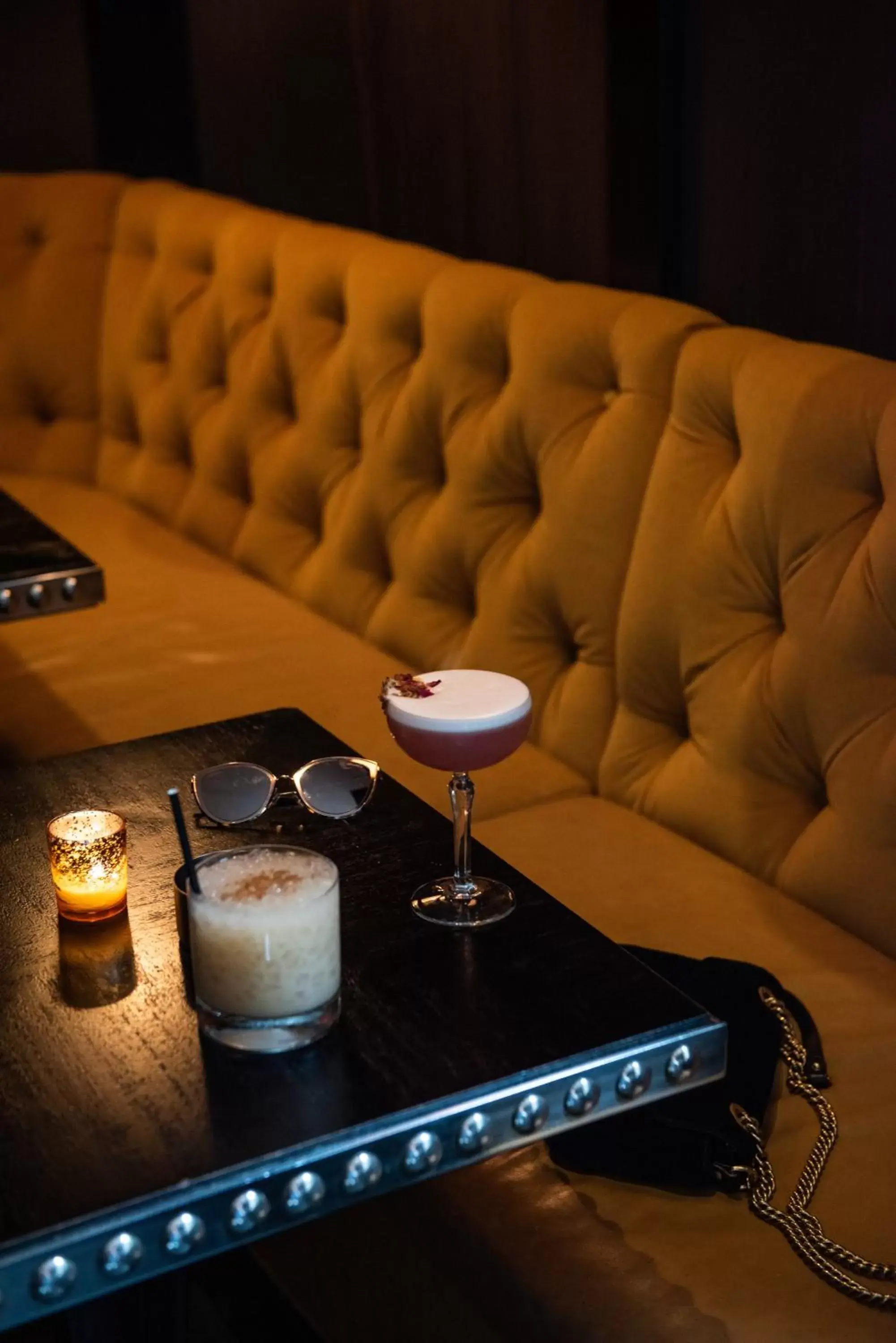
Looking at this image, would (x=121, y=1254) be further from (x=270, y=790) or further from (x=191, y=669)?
(x=191, y=669)

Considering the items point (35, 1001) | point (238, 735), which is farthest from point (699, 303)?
point (35, 1001)

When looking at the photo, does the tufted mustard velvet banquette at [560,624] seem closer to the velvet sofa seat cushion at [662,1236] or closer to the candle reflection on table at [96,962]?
the velvet sofa seat cushion at [662,1236]

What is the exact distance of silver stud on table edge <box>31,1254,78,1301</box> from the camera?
0.80 meters

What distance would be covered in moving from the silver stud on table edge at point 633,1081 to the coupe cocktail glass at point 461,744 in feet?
0.57

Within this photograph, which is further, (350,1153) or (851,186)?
(851,186)

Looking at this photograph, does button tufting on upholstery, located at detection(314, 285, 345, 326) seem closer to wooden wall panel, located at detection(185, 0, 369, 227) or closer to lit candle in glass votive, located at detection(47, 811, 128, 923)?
wooden wall panel, located at detection(185, 0, 369, 227)

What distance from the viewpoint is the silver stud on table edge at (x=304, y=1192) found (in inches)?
34.0

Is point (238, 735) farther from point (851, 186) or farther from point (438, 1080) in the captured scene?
point (851, 186)

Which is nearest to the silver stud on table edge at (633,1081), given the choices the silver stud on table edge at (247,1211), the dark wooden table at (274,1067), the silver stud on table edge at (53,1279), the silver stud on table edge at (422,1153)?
the dark wooden table at (274,1067)

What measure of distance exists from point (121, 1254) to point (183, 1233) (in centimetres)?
3

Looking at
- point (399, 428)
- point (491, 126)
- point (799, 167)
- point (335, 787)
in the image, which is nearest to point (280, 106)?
point (491, 126)

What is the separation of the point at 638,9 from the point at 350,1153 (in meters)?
1.54

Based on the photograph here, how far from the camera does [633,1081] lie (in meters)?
0.96

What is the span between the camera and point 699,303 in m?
2.00
